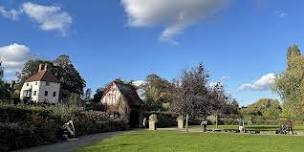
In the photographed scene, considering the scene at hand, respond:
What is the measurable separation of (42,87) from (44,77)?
8.34 feet

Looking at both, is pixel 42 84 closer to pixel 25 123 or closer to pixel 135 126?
pixel 135 126

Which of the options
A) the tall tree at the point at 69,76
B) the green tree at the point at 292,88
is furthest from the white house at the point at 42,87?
the green tree at the point at 292,88

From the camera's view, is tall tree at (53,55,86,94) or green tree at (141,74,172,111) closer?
green tree at (141,74,172,111)

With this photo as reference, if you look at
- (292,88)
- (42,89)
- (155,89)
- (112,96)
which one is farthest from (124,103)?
(155,89)

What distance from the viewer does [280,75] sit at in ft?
241

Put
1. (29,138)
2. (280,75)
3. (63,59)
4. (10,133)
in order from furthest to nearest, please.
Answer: (63,59), (280,75), (29,138), (10,133)

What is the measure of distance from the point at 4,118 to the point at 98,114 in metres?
19.7

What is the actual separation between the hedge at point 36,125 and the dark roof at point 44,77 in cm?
6161

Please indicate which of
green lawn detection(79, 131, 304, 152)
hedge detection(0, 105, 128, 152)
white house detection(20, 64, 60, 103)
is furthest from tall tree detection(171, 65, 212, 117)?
white house detection(20, 64, 60, 103)

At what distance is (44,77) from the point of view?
105375 millimetres

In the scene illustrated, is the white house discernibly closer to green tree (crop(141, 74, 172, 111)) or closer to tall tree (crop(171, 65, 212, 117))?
green tree (crop(141, 74, 172, 111))

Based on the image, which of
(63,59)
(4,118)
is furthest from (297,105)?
(63,59)

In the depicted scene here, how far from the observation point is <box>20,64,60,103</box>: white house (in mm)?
105375

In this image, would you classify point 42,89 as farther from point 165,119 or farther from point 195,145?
point 195,145
